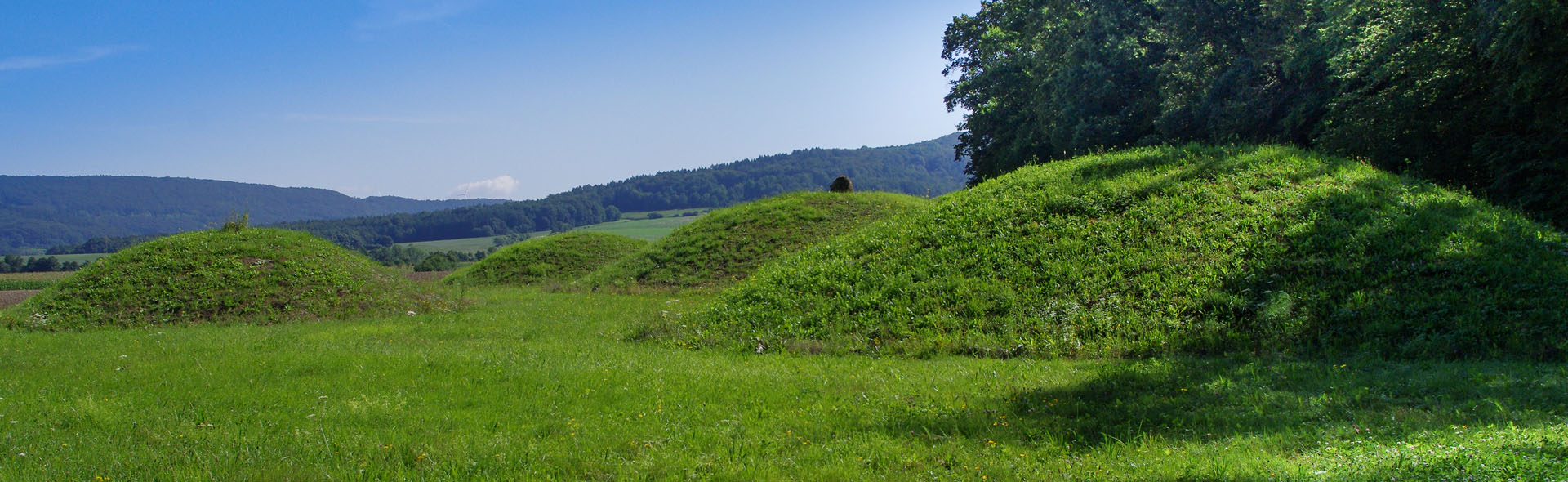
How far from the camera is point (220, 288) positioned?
56.5 ft

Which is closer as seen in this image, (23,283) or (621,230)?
(23,283)

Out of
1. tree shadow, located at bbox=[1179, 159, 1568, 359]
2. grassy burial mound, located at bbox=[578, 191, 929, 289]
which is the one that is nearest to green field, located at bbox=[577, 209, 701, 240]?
grassy burial mound, located at bbox=[578, 191, 929, 289]

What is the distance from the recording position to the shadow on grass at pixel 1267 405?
548 cm

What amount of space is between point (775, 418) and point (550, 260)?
26.5 metres

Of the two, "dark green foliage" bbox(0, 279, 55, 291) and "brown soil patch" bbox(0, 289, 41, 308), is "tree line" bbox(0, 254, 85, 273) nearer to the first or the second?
"dark green foliage" bbox(0, 279, 55, 291)

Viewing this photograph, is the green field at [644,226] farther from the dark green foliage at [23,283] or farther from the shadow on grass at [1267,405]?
the shadow on grass at [1267,405]

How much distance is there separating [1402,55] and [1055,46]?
1394cm

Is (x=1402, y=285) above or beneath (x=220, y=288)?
beneath

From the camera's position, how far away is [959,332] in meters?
10.6

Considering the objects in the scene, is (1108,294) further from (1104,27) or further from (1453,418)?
(1104,27)

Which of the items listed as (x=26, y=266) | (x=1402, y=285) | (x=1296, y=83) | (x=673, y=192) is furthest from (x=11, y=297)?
(x=673, y=192)

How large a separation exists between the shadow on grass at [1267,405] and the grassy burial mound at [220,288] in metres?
15.2

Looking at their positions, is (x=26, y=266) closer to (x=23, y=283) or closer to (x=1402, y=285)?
(x=23, y=283)

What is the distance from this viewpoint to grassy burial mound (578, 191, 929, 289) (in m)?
23.6
